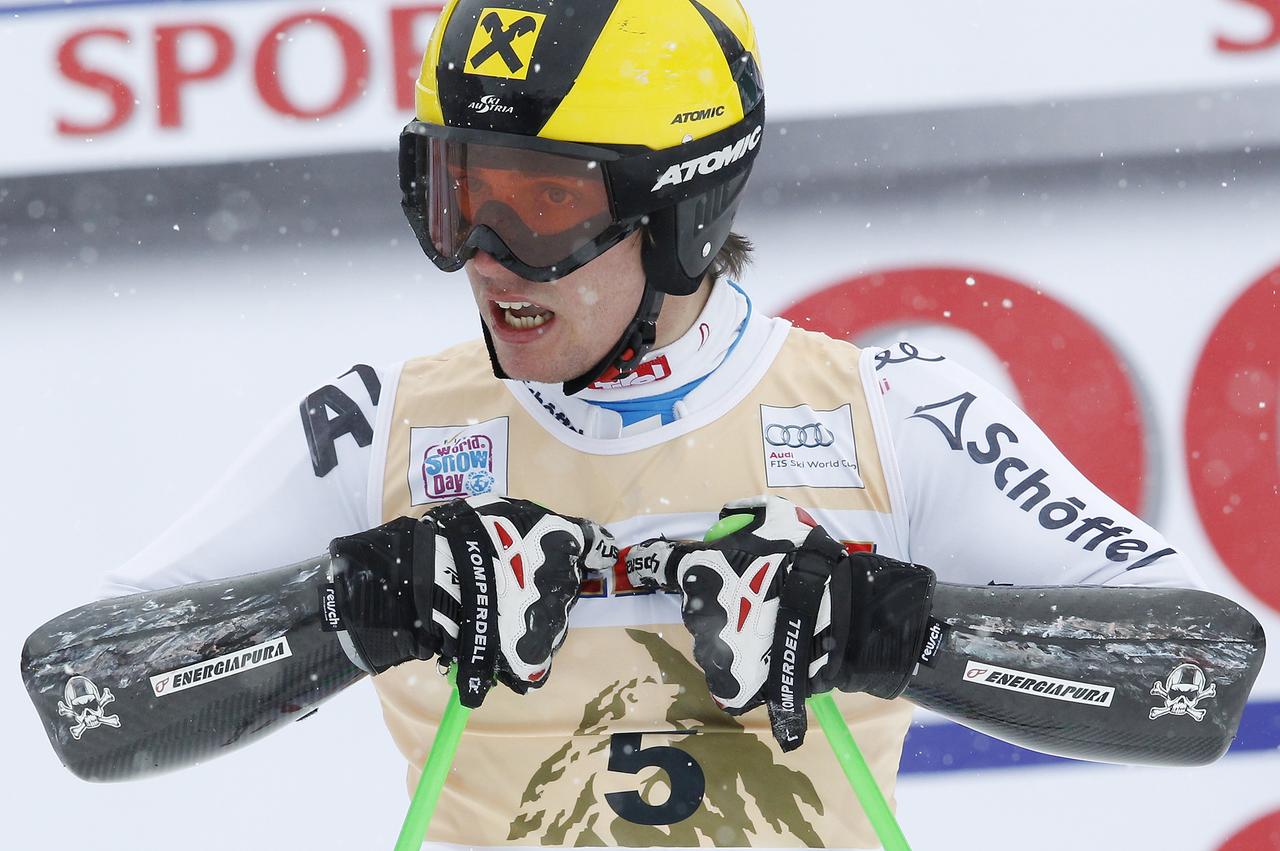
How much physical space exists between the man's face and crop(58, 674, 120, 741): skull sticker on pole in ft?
2.51

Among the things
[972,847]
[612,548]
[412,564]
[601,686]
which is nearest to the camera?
[412,564]

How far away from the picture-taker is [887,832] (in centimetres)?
194

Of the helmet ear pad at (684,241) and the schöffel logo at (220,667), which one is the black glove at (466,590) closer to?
the schöffel logo at (220,667)

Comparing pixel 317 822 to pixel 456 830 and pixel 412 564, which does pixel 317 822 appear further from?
pixel 412 564

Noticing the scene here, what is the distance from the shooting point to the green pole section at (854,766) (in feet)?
6.31

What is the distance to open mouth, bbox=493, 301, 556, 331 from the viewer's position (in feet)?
6.91

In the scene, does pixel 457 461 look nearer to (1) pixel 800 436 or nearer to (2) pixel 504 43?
(1) pixel 800 436

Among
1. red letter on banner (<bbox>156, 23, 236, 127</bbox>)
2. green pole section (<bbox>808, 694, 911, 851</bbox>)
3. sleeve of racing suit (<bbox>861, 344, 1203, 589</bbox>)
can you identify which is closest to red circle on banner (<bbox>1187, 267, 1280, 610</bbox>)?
sleeve of racing suit (<bbox>861, 344, 1203, 589</bbox>)

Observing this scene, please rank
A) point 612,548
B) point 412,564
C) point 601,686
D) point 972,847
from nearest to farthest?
point 412,564 < point 612,548 < point 601,686 < point 972,847

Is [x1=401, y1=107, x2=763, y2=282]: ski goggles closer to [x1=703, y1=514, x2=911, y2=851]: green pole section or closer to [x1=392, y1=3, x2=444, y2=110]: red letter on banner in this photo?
[x1=703, y1=514, x2=911, y2=851]: green pole section

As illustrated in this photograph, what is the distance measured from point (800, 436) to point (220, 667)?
0.99 metres

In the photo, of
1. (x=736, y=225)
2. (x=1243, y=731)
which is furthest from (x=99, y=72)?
(x=1243, y=731)

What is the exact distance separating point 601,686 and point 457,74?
1.00 metres

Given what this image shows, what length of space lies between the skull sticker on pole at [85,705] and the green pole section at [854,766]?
904 mm
